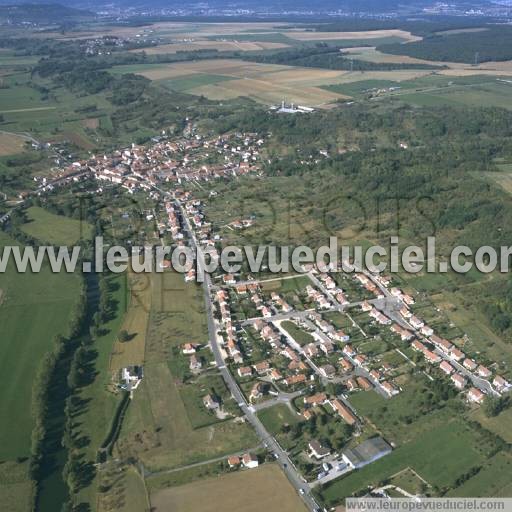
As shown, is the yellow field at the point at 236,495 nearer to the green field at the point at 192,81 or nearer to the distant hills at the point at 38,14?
the green field at the point at 192,81

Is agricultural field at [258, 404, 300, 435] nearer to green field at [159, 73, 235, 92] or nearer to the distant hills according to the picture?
green field at [159, 73, 235, 92]

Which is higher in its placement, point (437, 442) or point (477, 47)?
point (477, 47)

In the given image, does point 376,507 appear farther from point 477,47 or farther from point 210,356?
point 477,47

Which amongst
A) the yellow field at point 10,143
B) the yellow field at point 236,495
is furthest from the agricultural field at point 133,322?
the yellow field at point 10,143

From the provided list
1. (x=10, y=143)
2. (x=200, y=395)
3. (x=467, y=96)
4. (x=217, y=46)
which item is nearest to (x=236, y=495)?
(x=200, y=395)

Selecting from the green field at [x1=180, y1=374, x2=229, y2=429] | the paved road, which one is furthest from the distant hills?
the green field at [x1=180, y1=374, x2=229, y2=429]

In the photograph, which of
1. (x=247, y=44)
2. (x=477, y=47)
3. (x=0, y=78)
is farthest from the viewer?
(x=247, y=44)

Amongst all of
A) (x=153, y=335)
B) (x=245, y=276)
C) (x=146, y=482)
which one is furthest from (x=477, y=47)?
(x=146, y=482)

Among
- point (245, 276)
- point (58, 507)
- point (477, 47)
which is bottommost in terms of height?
point (58, 507)
